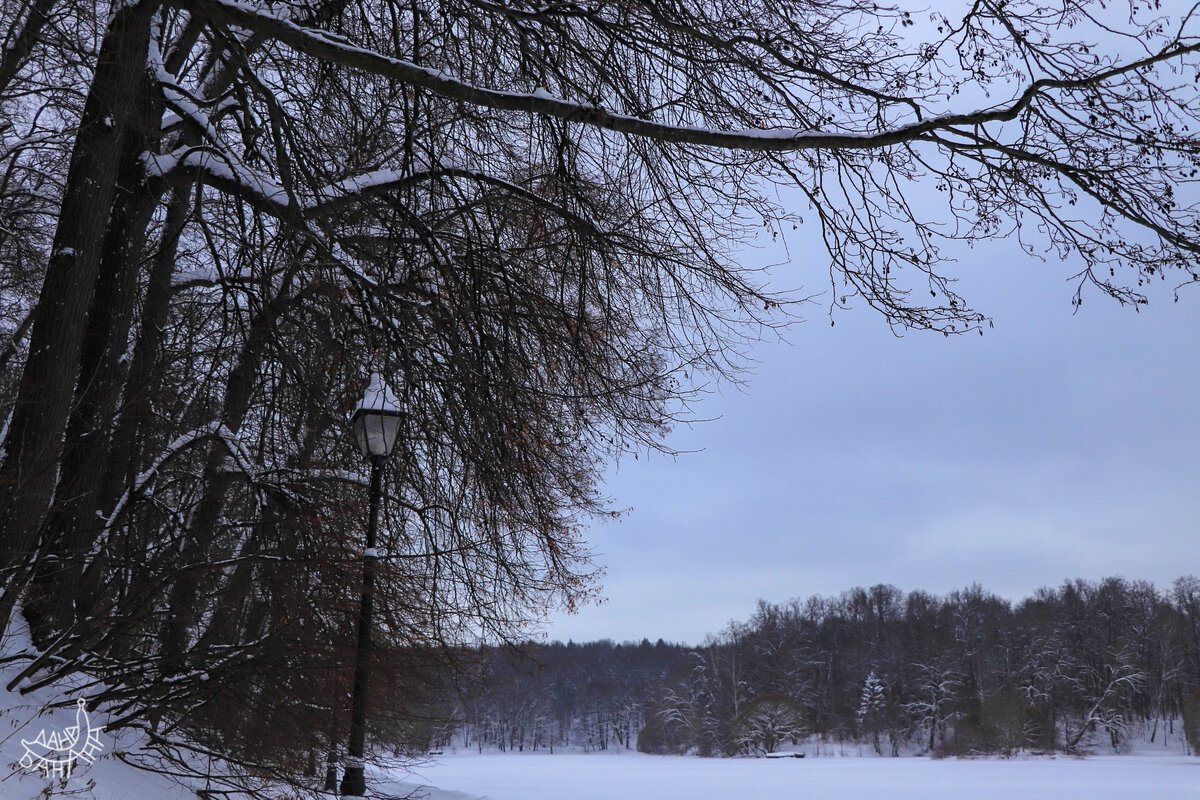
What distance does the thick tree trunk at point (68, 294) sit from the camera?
581 cm

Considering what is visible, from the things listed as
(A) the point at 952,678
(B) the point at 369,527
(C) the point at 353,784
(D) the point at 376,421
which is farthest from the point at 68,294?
(A) the point at 952,678

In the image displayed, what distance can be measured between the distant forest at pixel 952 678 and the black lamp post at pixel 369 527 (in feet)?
194

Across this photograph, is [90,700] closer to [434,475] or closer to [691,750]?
[434,475]

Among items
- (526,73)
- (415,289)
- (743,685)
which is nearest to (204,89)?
(415,289)

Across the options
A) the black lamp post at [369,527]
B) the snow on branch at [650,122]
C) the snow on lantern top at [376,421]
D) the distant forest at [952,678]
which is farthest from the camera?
the distant forest at [952,678]

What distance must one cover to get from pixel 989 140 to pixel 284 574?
520cm

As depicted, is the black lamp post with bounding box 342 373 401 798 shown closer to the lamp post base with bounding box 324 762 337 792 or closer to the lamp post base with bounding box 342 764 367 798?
the lamp post base with bounding box 342 764 367 798

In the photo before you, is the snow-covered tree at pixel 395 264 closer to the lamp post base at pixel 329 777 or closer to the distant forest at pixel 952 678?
the lamp post base at pixel 329 777

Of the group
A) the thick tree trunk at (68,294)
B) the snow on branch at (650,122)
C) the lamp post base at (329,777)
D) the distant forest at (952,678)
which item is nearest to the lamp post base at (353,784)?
→ the lamp post base at (329,777)

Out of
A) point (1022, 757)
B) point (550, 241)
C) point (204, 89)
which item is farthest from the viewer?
point (1022, 757)

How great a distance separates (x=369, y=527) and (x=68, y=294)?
2758 millimetres

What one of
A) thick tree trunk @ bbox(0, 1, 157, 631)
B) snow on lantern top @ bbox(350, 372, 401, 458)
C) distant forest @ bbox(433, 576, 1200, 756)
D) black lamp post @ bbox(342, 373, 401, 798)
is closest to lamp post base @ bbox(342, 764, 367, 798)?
black lamp post @ bbox(342, 373, 401, 798)

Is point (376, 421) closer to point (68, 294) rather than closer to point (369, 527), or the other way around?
point (369, 527)

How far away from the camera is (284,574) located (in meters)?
6.28
